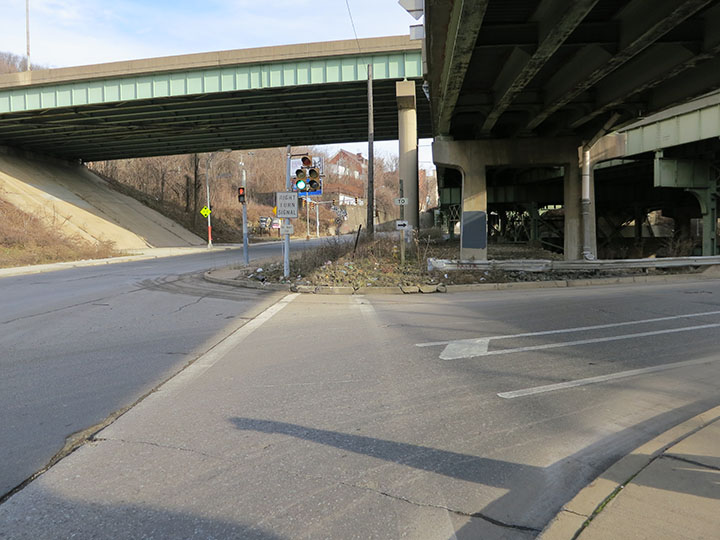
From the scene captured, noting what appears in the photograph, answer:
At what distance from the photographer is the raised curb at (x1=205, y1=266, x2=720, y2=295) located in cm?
1391

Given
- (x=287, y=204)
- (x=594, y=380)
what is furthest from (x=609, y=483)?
(x=287, y=204)

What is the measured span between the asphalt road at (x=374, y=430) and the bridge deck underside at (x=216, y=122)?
22582 mm

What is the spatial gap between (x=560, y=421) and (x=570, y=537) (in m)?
1.89

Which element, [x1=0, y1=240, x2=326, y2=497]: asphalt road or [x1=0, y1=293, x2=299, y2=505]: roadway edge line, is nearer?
[x1=0, y1=293, x2=299, y2=505]: roadway edge line

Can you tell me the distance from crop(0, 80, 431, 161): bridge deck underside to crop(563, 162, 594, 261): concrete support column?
11.9 metres

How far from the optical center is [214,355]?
22.7 feet

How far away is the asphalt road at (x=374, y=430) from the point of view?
2.97 metres

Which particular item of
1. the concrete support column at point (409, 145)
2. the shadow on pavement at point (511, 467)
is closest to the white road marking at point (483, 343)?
the shadow on pavement at point (511, 467)

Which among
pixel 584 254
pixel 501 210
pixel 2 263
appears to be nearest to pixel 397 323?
pixel 584 254

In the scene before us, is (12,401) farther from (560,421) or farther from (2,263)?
(2,263)

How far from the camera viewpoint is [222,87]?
27.3 meters

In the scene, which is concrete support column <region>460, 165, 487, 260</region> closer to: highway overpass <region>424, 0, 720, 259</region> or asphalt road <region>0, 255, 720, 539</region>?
highway overpass <region>424, 0, 720, 259</region>

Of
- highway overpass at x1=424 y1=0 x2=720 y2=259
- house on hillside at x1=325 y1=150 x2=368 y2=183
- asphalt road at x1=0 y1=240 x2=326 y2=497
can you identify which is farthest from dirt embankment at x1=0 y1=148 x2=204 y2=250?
house on hillside at x1=325 y1=150 x2=368 y2=183

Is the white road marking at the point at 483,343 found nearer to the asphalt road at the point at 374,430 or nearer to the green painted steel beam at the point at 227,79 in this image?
the asphalt road at the point at 374,430
